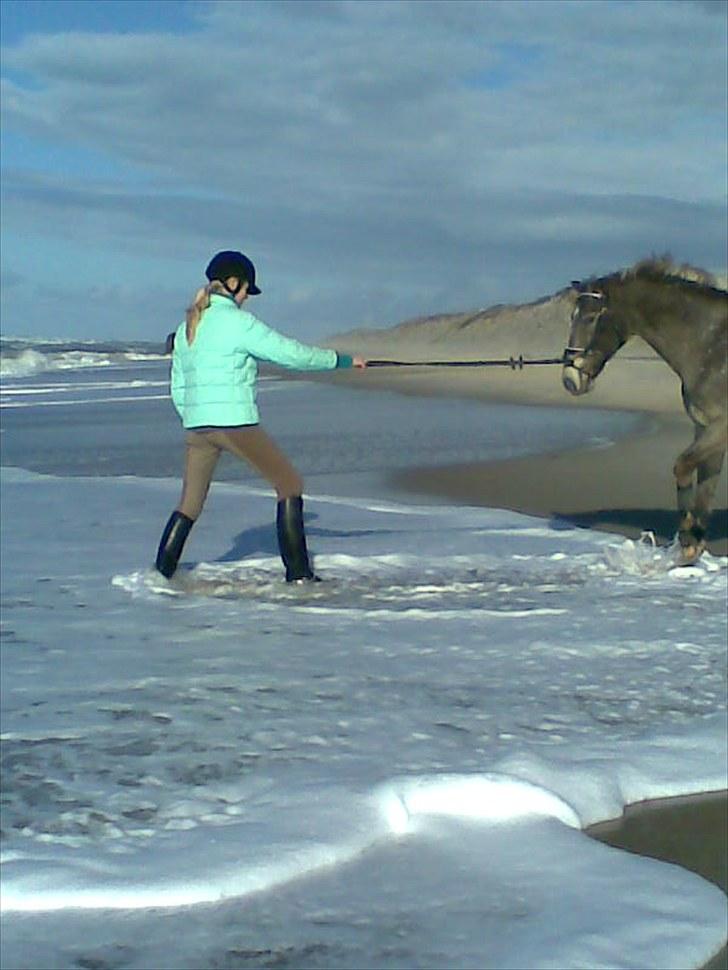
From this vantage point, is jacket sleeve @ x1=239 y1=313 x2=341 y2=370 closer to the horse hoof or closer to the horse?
the horse

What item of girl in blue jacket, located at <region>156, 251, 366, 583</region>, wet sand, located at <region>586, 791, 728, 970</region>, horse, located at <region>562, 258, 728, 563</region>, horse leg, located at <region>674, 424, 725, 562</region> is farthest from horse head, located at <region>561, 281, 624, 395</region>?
wet sand, located at <region>586, 791, 728, 970</region>

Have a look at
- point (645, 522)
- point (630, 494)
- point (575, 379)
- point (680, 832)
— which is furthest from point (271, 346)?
point (630, 494)

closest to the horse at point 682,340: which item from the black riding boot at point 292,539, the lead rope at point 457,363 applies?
the lead rope at point 457,363

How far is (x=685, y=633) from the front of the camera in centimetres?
745

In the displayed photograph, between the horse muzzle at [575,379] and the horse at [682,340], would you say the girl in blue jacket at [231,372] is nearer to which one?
the horse muzzle at [575,379]

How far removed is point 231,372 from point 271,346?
32 cm

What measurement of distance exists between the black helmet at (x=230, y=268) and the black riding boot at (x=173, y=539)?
147 centimetres

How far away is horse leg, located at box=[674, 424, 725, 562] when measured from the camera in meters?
9.53

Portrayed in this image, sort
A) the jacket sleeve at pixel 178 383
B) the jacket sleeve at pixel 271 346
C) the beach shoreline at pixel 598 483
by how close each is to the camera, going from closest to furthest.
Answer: the jacket sleeve at pixel 271 346 → the jacket sleeve at pixel 178 383 → the beach shoreline at pixel 598 483

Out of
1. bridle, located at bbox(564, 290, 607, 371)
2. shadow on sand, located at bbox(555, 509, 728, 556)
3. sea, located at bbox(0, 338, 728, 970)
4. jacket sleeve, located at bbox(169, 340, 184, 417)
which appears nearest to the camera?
sea, located at bbox(0, 338, 728, 970)

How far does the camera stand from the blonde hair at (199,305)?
27.4 ft

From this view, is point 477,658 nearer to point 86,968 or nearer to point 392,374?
point 86,968

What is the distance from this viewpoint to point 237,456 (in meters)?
8.68

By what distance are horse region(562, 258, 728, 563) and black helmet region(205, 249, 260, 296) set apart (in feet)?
8.28
